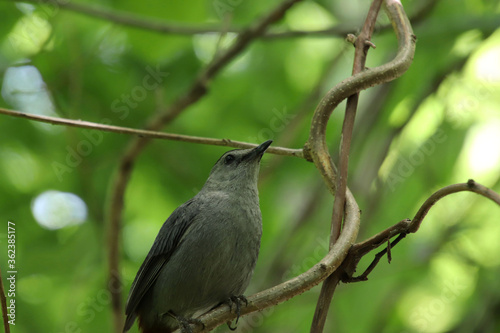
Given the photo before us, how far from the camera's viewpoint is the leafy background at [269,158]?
15.9 ft

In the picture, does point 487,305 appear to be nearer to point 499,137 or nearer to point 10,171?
point 499,137

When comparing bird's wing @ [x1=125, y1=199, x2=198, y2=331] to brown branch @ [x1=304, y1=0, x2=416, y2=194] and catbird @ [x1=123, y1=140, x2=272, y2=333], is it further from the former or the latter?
brown branch @ [x1=304, y1=0, x2=416, y2=194]

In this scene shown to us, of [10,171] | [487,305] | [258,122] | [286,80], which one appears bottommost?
[487,305]

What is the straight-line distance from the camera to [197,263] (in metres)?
3.42

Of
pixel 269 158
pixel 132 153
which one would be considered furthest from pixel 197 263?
pixel 269 158

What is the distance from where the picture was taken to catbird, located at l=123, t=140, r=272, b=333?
134 inches

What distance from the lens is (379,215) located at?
4949 mm

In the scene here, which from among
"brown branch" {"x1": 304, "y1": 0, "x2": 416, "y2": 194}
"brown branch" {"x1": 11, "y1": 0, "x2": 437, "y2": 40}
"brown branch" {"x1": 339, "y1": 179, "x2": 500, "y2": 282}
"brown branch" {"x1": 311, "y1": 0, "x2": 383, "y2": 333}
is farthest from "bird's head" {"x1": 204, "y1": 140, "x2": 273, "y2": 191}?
"brown branch" {"x1": 339, "y1": 179, "x2": 500, "y2": 282}

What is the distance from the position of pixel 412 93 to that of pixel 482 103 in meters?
0.83

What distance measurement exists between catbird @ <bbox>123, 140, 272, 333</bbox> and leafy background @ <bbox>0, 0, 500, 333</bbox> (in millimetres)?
1358

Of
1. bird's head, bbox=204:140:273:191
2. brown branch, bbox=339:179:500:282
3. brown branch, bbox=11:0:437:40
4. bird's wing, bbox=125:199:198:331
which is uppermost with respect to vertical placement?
brown branch, bbox=11:0:437:40

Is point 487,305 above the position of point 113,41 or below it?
below

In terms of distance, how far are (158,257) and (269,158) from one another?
2165mm

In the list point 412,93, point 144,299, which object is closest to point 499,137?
point 412,93
